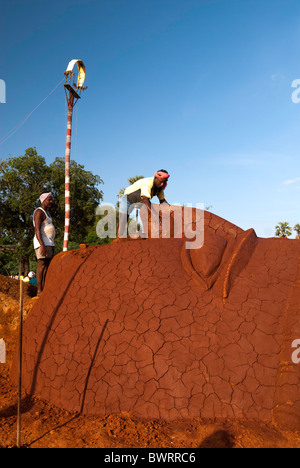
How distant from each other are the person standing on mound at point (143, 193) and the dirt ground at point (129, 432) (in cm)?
246

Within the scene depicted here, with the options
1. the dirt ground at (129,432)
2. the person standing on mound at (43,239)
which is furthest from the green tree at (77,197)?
the dirt ground at (129,432)

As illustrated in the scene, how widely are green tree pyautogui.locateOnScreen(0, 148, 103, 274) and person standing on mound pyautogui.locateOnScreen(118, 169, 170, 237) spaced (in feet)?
37.8

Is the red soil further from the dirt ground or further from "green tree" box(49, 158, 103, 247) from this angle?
"green tree" box(49, 158, 103, 247)

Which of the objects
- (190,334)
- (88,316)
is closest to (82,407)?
(88,316)

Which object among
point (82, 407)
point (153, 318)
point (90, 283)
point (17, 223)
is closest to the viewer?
point (82, 407)

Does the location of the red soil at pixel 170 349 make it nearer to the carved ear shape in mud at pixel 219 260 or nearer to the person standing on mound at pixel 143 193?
the carved ear shape in mud at pixel 219 260

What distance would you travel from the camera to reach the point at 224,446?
2512 mm

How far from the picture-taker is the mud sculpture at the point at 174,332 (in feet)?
9.70

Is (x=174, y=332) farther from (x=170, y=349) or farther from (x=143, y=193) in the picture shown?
(x=143, y=193)

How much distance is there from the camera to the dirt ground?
8.43 ft
